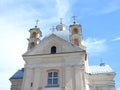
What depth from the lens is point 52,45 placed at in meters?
26.0

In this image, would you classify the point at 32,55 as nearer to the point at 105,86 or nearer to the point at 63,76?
the point at 63,76

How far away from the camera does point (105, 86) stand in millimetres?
25703

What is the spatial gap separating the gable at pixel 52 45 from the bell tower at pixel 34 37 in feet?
6.99

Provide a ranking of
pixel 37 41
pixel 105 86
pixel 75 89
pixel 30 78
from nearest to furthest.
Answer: pixel 75 89, pixel 30 78, pixel 105 86, pixel 37 41

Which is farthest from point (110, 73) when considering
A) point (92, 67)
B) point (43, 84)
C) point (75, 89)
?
point (43, 84)

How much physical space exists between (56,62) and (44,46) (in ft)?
9.27

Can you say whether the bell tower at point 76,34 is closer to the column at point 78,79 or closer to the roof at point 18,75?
the column at point 78,79

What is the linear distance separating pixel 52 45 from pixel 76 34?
357cm

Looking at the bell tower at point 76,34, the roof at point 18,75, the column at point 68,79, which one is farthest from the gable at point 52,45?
the roof at point 18,75

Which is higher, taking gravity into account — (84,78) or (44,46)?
(44,46)

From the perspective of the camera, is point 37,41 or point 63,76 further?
point 37,41

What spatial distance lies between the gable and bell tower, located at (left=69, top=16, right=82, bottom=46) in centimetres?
178

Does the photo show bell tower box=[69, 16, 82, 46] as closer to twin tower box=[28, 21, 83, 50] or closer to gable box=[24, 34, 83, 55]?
twin tower box=[28, 21, 83, 50]

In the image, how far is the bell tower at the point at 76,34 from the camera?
2697cm
